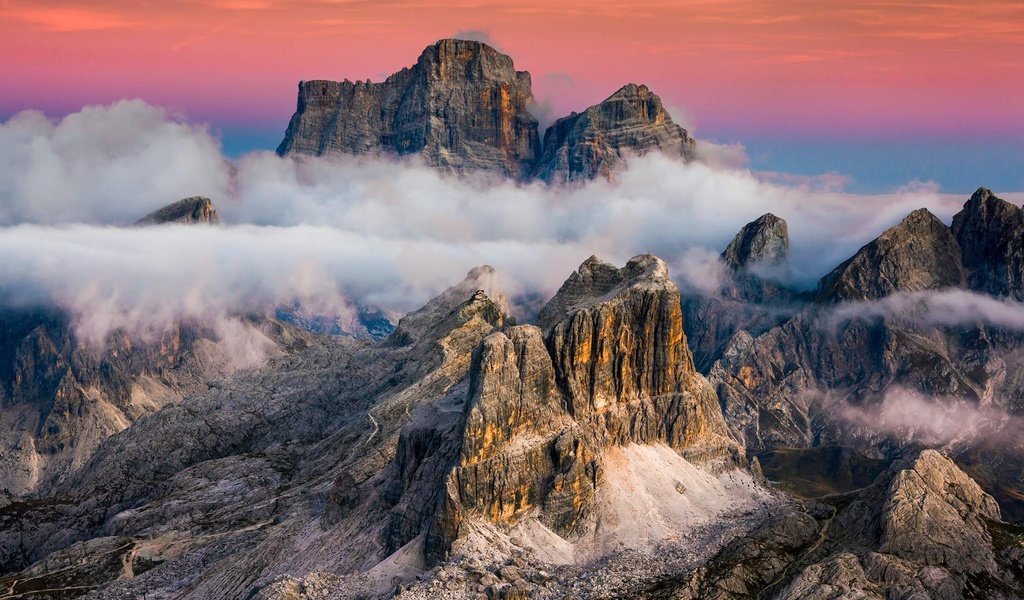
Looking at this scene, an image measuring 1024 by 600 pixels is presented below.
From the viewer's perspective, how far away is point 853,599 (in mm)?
198000
